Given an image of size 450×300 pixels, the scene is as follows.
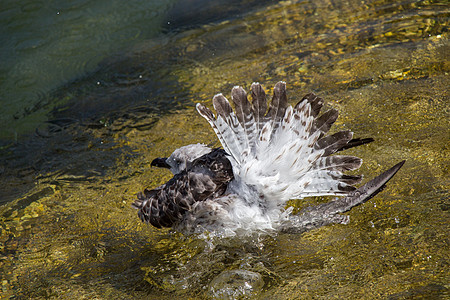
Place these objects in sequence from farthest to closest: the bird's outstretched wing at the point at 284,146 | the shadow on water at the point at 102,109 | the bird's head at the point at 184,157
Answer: the shadow on water at the point at 102,109
the bird's head at the point at 184,157
the bird's outstretched wing at the point at 284,146

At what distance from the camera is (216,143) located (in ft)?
15.4

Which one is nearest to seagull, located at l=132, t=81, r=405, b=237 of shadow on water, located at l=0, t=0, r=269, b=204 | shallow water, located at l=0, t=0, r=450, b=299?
shallow water, located at l=0, t=0, r=450, b=299

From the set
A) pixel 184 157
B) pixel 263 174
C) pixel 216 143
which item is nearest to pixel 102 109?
pixel 216 143

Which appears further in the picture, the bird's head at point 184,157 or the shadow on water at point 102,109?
the shadow on water at point 102,109

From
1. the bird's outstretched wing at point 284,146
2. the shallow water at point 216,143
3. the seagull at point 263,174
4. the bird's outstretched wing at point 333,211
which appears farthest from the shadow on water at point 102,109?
the bird's outstretched wing at point 333,211

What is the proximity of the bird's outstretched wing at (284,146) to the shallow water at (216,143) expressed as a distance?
1.46 feet

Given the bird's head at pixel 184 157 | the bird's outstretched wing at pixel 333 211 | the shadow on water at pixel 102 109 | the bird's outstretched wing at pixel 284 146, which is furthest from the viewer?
the shadow on water at pixel 102 109

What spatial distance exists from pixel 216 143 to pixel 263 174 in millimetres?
1550

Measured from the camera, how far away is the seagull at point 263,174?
3186mm

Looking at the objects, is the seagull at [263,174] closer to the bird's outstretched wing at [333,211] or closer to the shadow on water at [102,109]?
the bird's outstretched wing at [333,211]

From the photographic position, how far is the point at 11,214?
14.2 ft

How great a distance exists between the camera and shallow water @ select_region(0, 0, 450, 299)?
3.09 metres

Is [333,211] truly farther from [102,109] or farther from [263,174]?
[102,109]

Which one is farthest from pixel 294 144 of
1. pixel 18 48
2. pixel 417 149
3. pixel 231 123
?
pixel 18 48
